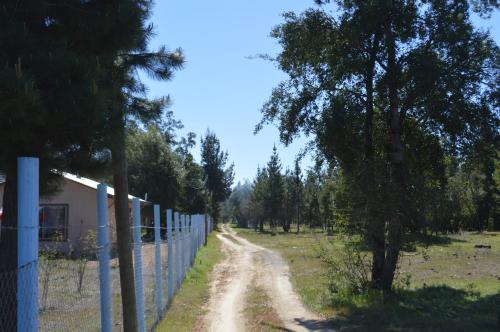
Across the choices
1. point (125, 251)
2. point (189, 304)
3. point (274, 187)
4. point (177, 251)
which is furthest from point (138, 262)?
point (274, 187)

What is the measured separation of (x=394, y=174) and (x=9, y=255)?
11009mm

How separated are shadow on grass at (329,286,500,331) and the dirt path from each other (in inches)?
31.1

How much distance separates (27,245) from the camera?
11.9 feet

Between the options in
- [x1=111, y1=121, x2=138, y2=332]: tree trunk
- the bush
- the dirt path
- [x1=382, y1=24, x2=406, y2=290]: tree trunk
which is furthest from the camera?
the bush

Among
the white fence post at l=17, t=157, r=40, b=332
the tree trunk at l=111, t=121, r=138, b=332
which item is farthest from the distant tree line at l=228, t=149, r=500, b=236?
the white fence post at l=17, t=157, r=40, b=332

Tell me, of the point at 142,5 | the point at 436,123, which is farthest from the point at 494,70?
the point at 142,5

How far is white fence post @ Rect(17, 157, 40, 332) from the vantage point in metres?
3.61

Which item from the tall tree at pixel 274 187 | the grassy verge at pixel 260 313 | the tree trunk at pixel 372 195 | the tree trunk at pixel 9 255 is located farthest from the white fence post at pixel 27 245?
the tall tree at pixel 274 187

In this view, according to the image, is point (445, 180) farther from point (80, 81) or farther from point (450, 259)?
point (80, 81)

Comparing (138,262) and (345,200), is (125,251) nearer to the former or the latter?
(138,262)

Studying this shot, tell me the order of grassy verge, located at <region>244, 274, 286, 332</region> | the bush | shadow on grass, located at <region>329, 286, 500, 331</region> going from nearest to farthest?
1. shadow on grass, located at <region>329, 286, 500, 331</region>
2. grassy verge, located at <region>244, 274, 286, 332</region>
3. the bush

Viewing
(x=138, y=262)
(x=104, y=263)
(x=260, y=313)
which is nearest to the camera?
(x=104, y=263)

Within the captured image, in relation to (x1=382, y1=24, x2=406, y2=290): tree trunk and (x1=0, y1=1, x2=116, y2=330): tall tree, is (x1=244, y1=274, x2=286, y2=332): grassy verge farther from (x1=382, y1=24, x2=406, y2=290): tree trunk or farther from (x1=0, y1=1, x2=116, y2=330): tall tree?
(x1=0, y1=1, x2=116, y2=330): tall tree

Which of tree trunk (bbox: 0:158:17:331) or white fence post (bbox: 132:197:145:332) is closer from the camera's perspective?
tree trunk (bbox: 0:158:17:331)
